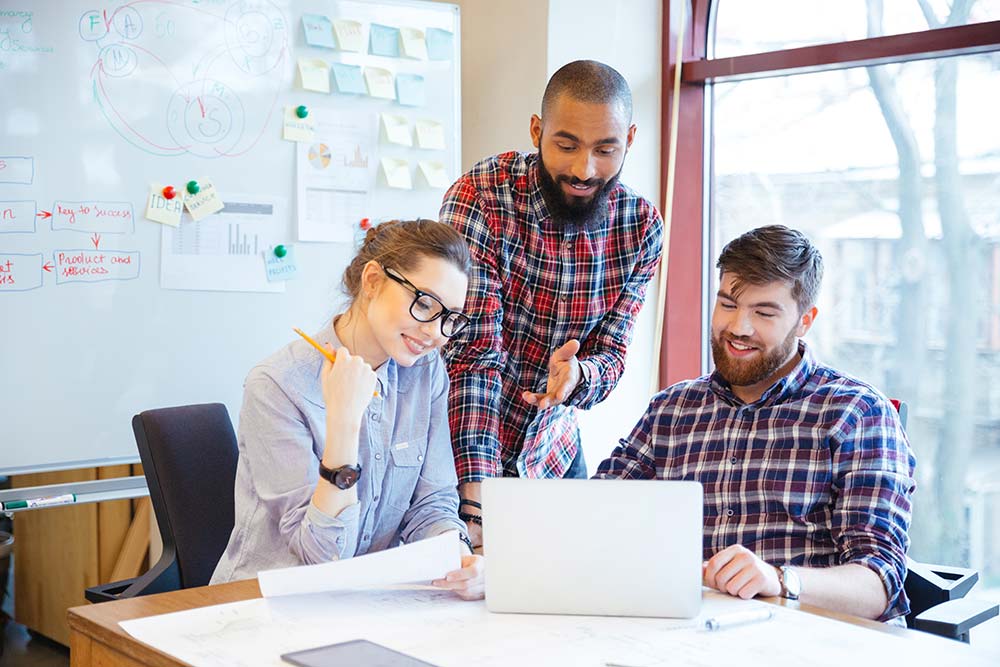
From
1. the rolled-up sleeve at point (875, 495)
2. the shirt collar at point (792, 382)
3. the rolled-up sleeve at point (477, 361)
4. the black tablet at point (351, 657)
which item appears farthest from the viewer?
the rolled-up sleeve at point (477, 361)

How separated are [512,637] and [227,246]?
6.00 ft

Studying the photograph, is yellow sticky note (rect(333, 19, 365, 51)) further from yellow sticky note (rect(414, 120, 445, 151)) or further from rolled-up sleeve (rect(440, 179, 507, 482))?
rolled-up sleeve (rect(440, 179, 507, 482))

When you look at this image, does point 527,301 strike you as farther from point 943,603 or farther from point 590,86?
point 943,603

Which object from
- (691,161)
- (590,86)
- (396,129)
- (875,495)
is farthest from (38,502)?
(691,161)

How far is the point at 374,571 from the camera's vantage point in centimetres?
154

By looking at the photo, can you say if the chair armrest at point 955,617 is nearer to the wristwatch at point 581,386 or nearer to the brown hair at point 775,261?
the brown hair at point 775,261

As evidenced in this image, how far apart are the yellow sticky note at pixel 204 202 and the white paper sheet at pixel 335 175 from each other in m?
0.24

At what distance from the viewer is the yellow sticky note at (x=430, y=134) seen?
3312 millimetres

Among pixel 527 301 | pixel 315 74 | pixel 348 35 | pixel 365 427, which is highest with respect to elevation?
pixel 348 35

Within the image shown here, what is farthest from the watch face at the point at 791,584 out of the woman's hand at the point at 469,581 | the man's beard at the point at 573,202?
the man's beard at the point at 573,202

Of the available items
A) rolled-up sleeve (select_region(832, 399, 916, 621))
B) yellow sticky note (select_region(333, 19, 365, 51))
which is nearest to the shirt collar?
rolled-up sleeve (select_region(832, 399, 916, 621))

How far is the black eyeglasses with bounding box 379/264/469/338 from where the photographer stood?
1.82m

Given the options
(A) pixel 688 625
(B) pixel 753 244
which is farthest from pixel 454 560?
(B) pixel 753 244

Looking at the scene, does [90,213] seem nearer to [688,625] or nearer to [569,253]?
[569,253]
